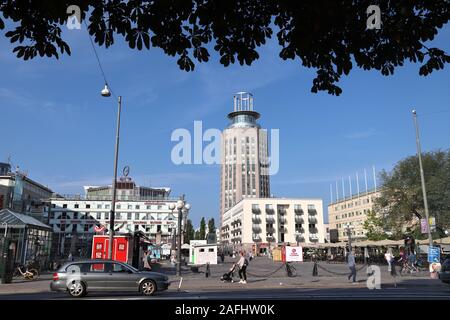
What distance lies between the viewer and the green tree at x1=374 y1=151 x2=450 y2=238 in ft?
163

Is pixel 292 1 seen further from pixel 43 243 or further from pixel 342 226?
pixel 342 226

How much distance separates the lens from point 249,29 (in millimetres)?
6555

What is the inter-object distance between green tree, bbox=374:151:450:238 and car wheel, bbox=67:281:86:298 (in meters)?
46.2

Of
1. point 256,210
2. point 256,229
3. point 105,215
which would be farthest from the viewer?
point 256,210

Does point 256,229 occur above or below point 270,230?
above

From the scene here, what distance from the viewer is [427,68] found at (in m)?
6.41

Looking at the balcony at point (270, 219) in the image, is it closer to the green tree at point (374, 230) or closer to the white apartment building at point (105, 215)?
the white apartment building at point (105, 215)

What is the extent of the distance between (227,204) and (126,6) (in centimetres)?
16511

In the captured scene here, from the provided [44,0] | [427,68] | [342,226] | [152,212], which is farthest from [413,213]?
[342,226]

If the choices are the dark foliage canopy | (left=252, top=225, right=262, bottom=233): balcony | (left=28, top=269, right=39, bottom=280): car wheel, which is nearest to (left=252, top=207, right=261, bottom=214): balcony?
(left=252, top=225, right=262, bottom=233): balcony

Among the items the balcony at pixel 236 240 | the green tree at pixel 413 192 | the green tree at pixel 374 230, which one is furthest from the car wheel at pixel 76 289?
the balcony at pixel 236 240

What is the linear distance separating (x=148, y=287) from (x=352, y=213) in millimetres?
118761

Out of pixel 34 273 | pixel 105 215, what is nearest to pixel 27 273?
pixel 34 273

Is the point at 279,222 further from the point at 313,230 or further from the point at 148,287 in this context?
the point at 148,287
